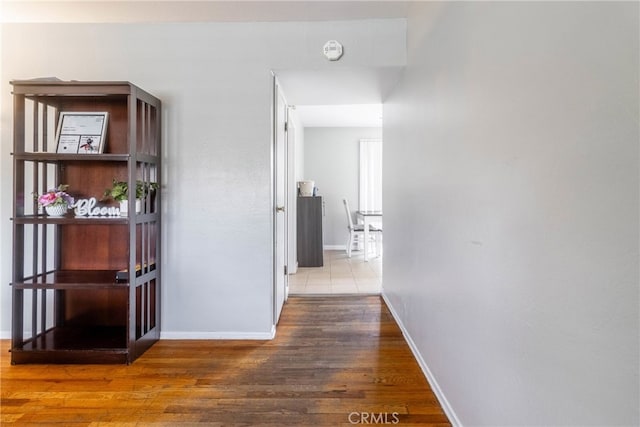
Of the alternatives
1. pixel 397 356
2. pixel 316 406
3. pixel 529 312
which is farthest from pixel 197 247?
pixel 529 312

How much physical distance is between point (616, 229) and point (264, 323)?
2302mm

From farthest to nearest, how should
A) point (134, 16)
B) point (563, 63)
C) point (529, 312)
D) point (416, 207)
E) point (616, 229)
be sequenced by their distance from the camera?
point (134, 16) → point (416, 207) → point (529, 312) → point (563, 63) → point (616, 229)

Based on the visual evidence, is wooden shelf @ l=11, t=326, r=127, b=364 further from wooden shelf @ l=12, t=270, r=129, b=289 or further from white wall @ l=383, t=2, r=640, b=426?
white wall @ l=383, t=2, r=640, b=426

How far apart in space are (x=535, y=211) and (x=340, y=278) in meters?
3.60

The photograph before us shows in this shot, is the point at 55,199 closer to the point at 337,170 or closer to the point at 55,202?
the point at 55,202

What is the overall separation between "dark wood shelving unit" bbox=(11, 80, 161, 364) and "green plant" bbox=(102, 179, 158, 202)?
7 cm

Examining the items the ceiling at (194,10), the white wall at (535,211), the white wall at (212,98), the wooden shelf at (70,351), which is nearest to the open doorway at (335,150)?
the white wall at (212,98)

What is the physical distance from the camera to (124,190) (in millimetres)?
2328

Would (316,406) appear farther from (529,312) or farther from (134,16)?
(134,16)

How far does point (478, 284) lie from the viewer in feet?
4.56

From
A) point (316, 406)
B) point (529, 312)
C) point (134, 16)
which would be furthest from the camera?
point (134, 16)

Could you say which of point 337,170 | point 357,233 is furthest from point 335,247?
point 337,170

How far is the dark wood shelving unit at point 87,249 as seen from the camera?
2.28m

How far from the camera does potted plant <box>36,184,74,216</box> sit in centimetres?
228
